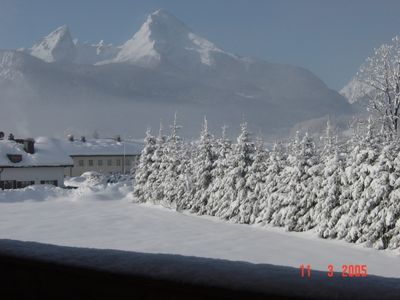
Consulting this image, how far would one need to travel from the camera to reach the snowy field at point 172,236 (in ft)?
70.2

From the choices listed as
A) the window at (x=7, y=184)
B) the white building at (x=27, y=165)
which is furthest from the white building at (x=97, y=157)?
the window at (x=7, y=184)

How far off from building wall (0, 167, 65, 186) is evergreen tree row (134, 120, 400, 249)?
69.1ft

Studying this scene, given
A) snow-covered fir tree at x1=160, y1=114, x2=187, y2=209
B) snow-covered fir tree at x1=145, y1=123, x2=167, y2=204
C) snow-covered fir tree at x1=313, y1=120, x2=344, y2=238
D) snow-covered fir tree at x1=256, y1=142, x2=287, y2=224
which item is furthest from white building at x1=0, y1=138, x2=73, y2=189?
snow-covered fir tree at x1=313, y1=120, x2=344, y2=238

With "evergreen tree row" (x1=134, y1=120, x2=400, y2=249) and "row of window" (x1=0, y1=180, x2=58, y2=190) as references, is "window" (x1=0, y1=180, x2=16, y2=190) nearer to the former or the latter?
"row of window" (x1=0, y1=180, x2=58, y2=190)

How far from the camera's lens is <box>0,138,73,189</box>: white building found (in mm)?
58719

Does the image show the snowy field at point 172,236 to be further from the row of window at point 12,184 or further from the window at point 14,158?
the window at point 14,158

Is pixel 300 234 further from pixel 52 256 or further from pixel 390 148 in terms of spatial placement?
pixel 52 256

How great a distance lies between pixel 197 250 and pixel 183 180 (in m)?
18.1

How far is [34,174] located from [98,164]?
2656cm

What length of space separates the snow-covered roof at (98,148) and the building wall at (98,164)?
0.78 metres

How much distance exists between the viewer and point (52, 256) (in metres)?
2.46

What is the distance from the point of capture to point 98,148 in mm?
88625

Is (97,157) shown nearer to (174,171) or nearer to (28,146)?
(28,146)

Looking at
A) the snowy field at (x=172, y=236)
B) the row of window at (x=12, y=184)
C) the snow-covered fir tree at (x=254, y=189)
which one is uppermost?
the snow-covered fir tree at (x=254, y=189)
